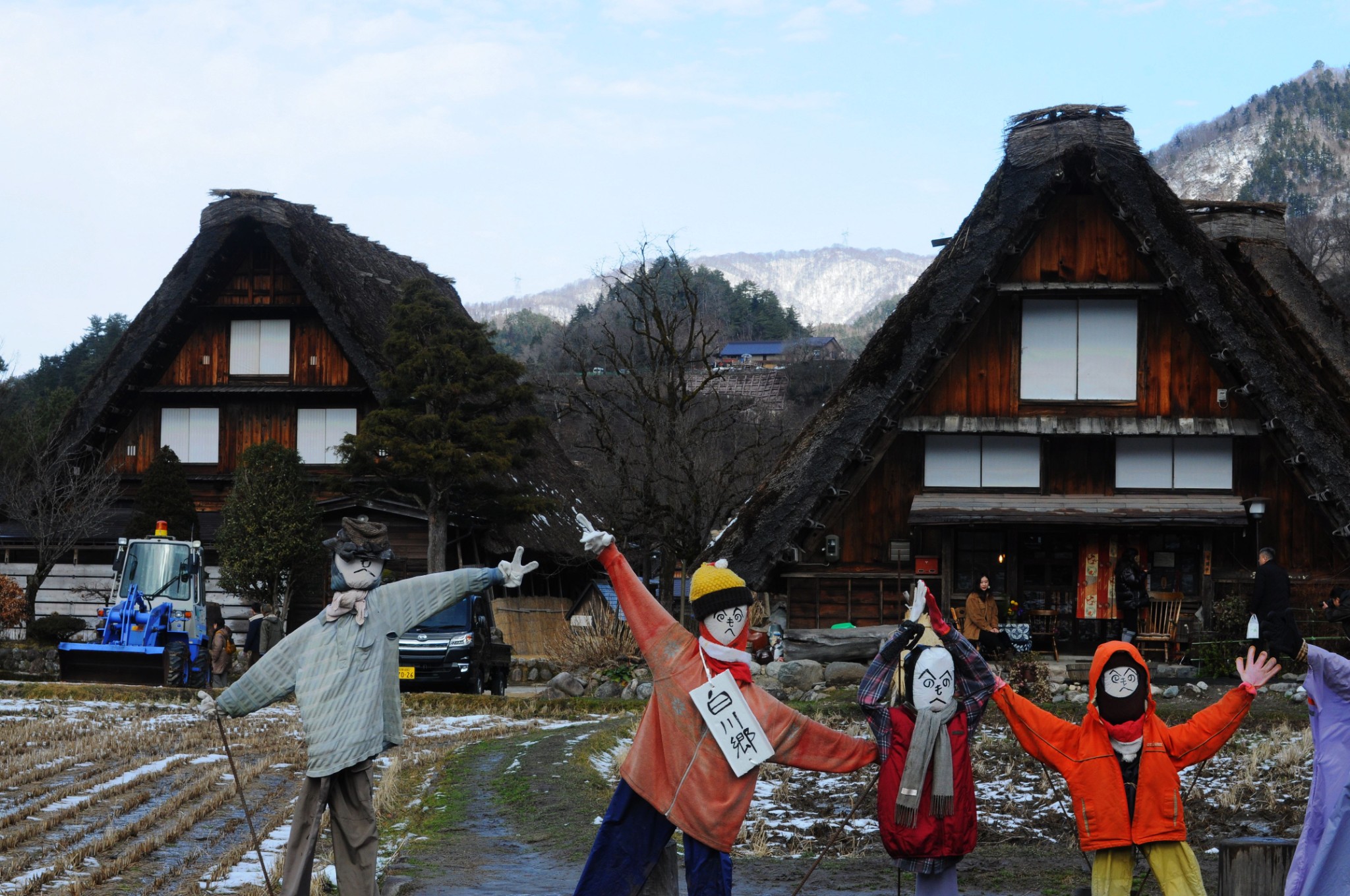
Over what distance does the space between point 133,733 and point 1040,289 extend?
13739 mm

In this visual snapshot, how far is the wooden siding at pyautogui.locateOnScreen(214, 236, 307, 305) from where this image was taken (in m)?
28.9

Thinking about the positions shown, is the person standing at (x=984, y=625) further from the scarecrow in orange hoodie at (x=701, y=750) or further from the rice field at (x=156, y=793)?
the scarecrow in orange hoodie at (x=701, y=750)

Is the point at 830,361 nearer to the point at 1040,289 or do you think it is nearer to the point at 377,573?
the point at 1040,289

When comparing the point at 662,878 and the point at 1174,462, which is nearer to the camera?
the point at 662,878

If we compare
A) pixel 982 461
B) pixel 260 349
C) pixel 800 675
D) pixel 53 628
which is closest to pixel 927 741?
pixel 800 675

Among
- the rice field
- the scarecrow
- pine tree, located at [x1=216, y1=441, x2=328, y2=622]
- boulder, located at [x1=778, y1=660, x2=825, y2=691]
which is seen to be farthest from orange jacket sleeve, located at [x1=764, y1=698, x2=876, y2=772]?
pine tree, located at [x1=216, y1=441, x2=328, y2=622]

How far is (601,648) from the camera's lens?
23422 millimetres

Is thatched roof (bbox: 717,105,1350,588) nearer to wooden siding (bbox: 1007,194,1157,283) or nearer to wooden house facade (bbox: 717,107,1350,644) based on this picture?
wooden house facade (bbox: 717,107,1350,644)

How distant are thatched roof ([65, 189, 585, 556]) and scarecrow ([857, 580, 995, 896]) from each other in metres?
20.4

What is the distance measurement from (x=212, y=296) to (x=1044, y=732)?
25.9m

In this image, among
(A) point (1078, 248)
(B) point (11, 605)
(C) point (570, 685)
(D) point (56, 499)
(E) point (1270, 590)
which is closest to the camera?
(E) point (1270, 590)

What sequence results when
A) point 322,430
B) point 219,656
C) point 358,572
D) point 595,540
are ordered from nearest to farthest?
point 595,540, point 358,572, point 219,656, point 322,430

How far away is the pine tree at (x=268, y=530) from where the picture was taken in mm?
25188

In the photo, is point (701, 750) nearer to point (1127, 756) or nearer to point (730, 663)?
point (730, 663)
